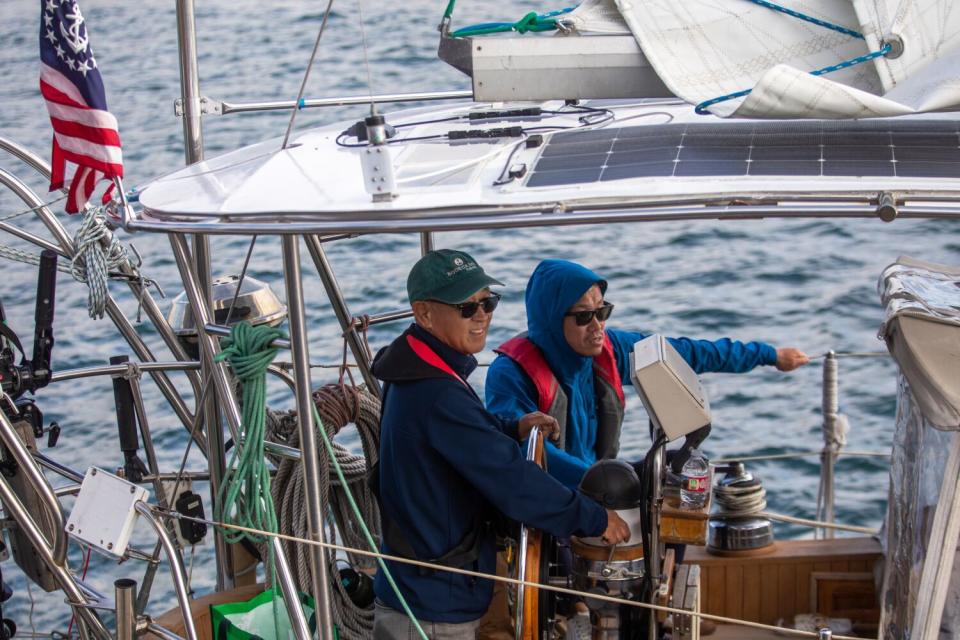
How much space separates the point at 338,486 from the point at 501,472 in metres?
0.94

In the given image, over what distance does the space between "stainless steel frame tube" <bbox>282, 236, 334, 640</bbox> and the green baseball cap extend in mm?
320

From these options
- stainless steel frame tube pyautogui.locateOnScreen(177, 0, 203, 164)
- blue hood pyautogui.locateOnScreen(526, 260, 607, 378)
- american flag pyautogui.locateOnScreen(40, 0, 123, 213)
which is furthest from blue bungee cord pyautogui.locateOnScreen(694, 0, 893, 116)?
american flag pyautogui.locateOnScreen(40, 0, 123, 213)

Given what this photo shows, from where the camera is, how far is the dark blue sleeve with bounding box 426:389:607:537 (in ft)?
9.81

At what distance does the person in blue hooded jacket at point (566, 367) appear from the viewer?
366 cm

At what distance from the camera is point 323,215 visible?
274 cm

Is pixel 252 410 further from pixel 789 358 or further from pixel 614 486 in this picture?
pixel 789 358

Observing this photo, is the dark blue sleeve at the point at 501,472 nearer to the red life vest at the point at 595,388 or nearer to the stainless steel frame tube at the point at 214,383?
the stainless steel frame tube at the point at 214,383

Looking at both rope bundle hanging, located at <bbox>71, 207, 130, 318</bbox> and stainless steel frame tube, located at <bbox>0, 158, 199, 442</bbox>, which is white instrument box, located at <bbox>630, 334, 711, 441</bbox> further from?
stainless steel frame tube, located at <bbox>0, 158, 199, 442</bbox>

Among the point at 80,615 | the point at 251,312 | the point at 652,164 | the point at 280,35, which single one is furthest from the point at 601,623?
the point at 280,35

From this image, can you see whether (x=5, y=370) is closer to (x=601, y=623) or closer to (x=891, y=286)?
(x=601, y=623)

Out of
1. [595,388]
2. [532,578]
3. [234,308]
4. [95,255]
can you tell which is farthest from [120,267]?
[532,578]

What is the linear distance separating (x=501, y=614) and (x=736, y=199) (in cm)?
167

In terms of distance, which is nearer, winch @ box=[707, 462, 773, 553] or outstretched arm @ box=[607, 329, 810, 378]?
outstretched arm @ box=[607, 329, 810, 378]

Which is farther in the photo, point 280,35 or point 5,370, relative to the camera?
point 280,35
